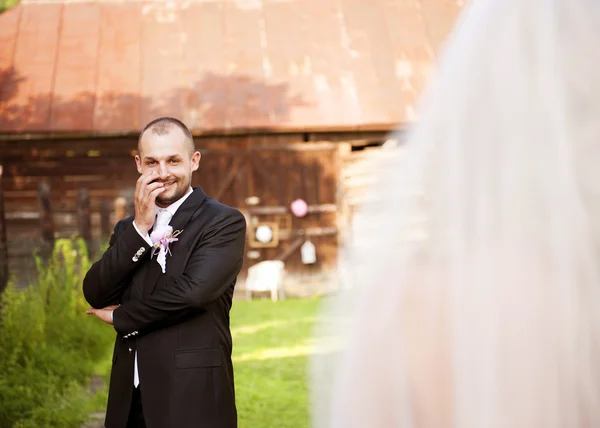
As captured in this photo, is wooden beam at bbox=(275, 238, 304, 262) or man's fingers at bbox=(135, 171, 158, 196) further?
wooden beam at bbox=(275, 238, 304, 262)

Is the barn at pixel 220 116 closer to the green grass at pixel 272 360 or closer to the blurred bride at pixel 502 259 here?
A: the green grass at pixel 272 360

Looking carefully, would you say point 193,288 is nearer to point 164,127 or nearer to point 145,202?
point 145,202

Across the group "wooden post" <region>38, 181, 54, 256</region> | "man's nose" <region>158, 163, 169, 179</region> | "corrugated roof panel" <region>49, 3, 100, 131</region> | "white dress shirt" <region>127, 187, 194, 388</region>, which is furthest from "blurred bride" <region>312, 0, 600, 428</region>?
"corrugated roof panel" <region>49, 3, 100, 131</region>

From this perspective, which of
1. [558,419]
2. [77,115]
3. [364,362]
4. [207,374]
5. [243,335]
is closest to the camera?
[558,419]

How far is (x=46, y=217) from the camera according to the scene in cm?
1451

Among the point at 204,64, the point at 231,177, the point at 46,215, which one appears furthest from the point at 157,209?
the point at 204,64

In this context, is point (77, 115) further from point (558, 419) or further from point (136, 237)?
point (558, 419)

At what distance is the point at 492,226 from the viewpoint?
1.44 meters

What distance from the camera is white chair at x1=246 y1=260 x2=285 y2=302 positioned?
15258 mm

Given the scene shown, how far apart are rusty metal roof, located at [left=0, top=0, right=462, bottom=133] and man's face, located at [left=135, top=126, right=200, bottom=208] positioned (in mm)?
12128

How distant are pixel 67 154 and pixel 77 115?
85 cm

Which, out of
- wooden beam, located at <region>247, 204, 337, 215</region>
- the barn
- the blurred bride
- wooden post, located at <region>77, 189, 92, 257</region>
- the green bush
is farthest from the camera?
wooden beam, located at <region>247, 204, 337, 215</region>

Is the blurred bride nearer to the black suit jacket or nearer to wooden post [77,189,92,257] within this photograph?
the black suit jacket

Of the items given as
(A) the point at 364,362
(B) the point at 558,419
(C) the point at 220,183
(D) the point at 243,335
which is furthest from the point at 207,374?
(C) the point at 220,183
